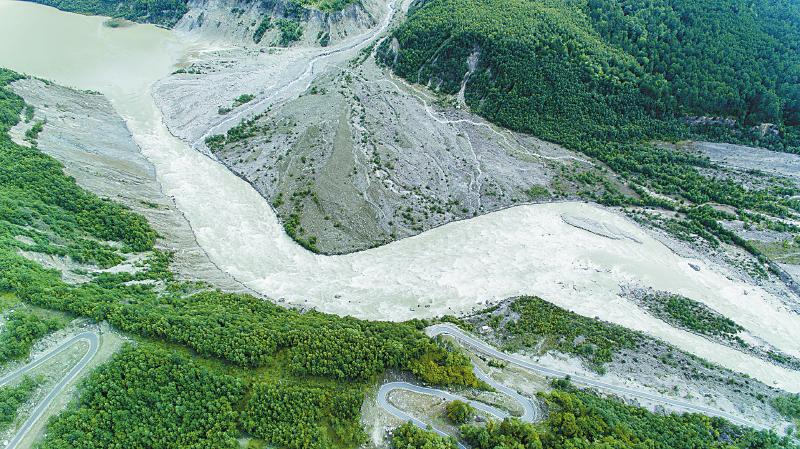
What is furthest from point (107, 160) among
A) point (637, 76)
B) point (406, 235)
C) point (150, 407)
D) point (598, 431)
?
point (637, 76)

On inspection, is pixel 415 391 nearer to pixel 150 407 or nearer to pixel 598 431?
pixel 598 431

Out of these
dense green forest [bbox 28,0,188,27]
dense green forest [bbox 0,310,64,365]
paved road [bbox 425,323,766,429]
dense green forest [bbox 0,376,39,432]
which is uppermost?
dense green forest [bbox 28,0,188,27]

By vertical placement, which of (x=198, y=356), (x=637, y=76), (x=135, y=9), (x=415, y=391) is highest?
(x=637, y=76)

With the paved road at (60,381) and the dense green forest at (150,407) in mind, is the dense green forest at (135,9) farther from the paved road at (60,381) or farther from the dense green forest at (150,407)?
the dense green forest at (150,407)

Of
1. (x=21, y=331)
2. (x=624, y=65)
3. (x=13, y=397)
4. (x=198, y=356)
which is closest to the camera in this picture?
(x=13, y=397)

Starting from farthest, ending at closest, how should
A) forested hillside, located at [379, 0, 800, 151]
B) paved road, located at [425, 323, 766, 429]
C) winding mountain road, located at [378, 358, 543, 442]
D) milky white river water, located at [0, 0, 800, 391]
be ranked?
1. forested hillside, located at [379, 0, 800, 151]
2. milky white river water, located at [0, 0, 800, 391]
3. paved road, located at [425, 323, 766, 429]
4. winding mountain road, located at [378, 358, 543, 442]

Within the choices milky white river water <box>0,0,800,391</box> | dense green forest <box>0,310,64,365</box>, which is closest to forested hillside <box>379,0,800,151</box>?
milky white river water <box>0,0,800,391</box>

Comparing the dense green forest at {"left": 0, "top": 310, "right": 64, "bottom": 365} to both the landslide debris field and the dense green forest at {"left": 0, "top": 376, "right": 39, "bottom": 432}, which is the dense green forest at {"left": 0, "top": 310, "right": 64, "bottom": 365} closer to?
the landslide debris field

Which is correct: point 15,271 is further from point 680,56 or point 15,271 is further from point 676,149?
point 680,56
